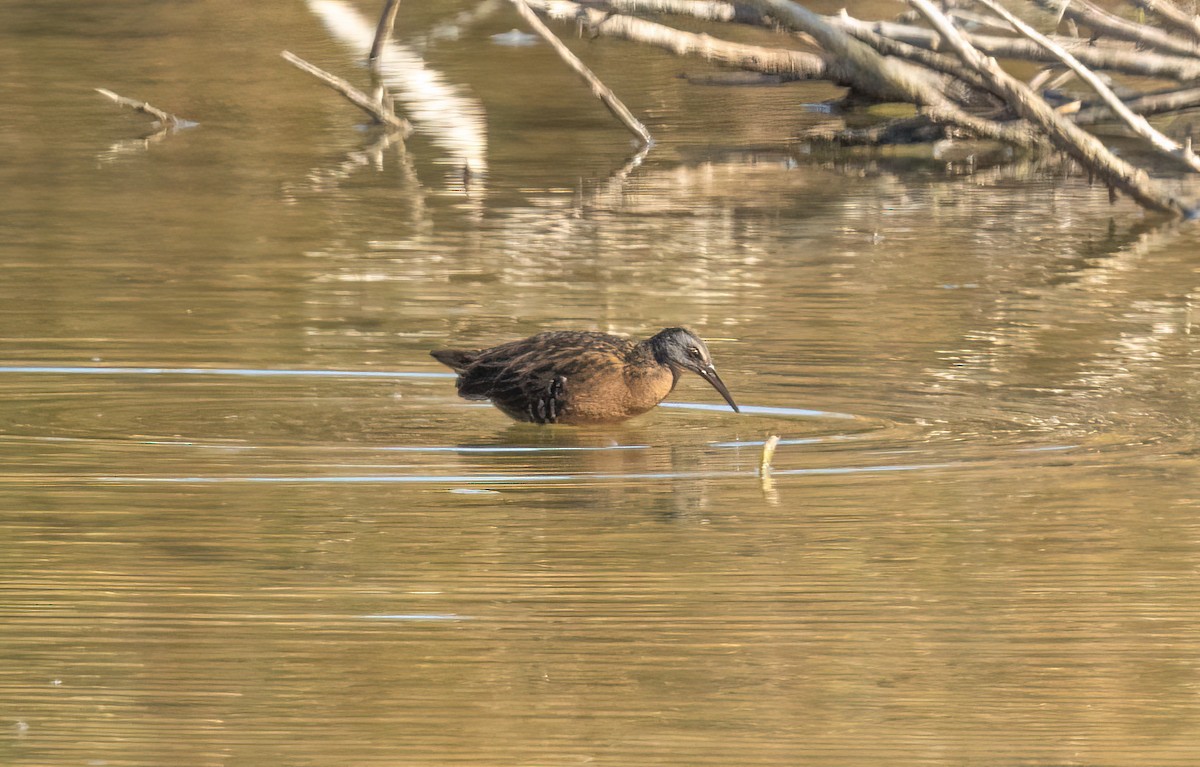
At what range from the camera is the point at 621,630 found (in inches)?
241

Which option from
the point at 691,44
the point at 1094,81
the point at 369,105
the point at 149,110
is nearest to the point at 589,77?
the point at 691,44

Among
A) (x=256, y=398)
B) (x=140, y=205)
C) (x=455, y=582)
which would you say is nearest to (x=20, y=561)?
(x=455, y=582)

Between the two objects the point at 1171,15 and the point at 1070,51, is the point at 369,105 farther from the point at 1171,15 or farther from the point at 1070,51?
the point at 1171,15

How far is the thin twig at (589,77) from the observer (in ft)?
49.6

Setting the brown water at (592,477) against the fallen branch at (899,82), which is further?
the fallen branch at (899,82)

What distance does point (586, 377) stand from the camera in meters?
9.21

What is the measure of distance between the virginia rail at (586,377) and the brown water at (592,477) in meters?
0.13

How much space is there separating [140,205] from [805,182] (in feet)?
14.8

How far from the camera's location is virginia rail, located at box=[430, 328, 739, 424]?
30.1 ft

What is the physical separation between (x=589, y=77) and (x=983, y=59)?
12.2ft

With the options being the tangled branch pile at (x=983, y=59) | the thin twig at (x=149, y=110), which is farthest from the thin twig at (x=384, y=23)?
the tangled branch pile at (x=983, y=59)

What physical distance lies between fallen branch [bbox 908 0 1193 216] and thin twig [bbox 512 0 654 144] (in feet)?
8.73

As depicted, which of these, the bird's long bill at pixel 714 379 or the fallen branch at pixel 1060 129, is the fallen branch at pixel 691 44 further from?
the bird's long bill at pixel 714 379

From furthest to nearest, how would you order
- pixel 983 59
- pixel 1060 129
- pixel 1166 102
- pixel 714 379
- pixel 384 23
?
pixel 384 23 < pixel 1166 102 < pixel 1060 129 < pixel 983 59 < pixel 714 379
